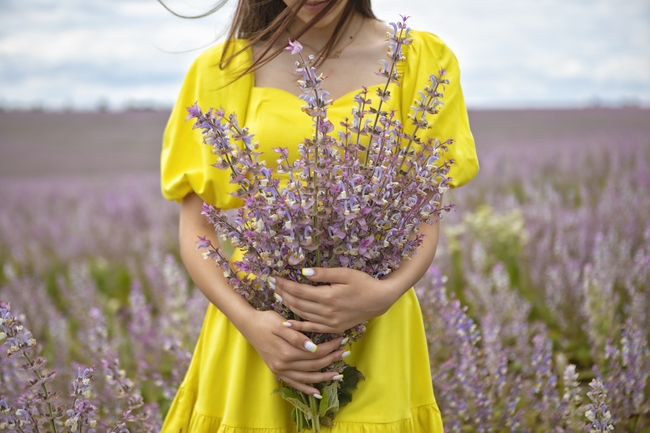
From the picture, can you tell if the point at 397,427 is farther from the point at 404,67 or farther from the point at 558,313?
the point at 558,313

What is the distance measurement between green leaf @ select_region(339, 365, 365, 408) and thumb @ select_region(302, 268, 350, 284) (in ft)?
1.03

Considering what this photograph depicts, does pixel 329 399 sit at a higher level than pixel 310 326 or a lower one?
lower

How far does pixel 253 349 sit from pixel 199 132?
67cm

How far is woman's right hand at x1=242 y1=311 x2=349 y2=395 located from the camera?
1.21m

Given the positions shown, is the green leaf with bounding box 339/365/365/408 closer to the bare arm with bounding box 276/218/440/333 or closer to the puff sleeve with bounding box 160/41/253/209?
the bare arm with bounding box 276/218/440/333

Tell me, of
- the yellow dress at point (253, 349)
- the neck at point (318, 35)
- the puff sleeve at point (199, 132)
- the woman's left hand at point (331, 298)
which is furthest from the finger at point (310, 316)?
the neck at point (318, 35)

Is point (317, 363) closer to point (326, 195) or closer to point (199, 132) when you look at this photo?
point (326, 195)

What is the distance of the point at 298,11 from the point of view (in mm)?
1506

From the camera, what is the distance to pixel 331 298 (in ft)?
3.75

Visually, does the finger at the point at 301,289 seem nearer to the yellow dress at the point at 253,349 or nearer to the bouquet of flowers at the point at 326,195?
the bouquet of flowers at the point at 326,195

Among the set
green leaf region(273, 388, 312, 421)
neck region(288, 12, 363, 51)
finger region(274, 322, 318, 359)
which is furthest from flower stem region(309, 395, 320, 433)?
neck region(288, 12, 363, 51)

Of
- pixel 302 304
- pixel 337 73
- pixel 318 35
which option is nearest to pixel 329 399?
pixel 302 304

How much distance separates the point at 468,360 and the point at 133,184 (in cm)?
674

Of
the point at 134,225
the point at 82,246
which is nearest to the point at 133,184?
the point at 134,225
